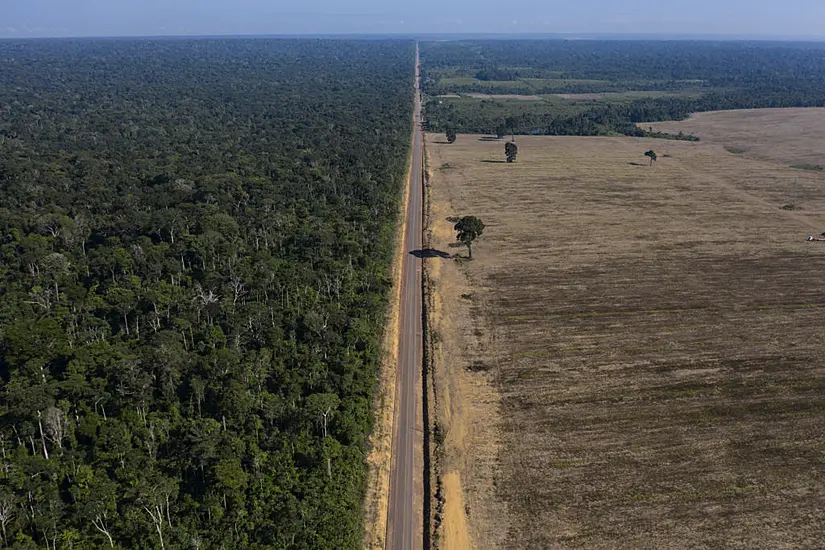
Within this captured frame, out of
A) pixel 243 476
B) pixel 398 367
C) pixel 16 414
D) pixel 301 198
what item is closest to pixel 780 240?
pixel 398 367

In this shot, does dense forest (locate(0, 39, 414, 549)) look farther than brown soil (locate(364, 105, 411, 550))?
No

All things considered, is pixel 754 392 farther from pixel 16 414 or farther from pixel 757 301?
pixel 16 414

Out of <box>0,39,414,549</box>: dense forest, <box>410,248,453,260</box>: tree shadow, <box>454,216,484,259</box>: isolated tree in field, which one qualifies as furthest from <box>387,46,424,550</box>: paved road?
<box>454,216,484,259</box>: isolated tree in field

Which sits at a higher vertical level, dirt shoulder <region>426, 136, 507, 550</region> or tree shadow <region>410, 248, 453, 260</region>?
tree shadow <region>410, 248, 453, 260</region>

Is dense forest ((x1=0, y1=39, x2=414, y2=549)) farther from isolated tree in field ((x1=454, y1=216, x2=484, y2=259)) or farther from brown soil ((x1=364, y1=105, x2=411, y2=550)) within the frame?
isolated tree in field ((x1=454, y1=216, x2=484, y2=259))

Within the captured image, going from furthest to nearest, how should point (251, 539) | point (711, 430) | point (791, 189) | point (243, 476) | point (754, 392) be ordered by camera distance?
point (791, 189)
point (754, 392)
point (711, 430)
point (243, 476)
point (251, 539)

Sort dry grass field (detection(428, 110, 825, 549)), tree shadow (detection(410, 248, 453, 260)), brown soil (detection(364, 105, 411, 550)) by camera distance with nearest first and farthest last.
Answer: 1. brown soil (detection(364, 105, 411, 550))
2. dry grass field (detection(428, 110, 825, 549))
3. tree shadow (detection(410, 248, 453, 260))

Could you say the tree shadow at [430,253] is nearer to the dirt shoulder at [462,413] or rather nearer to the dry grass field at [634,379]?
the dirt shoulder at [462,413]
